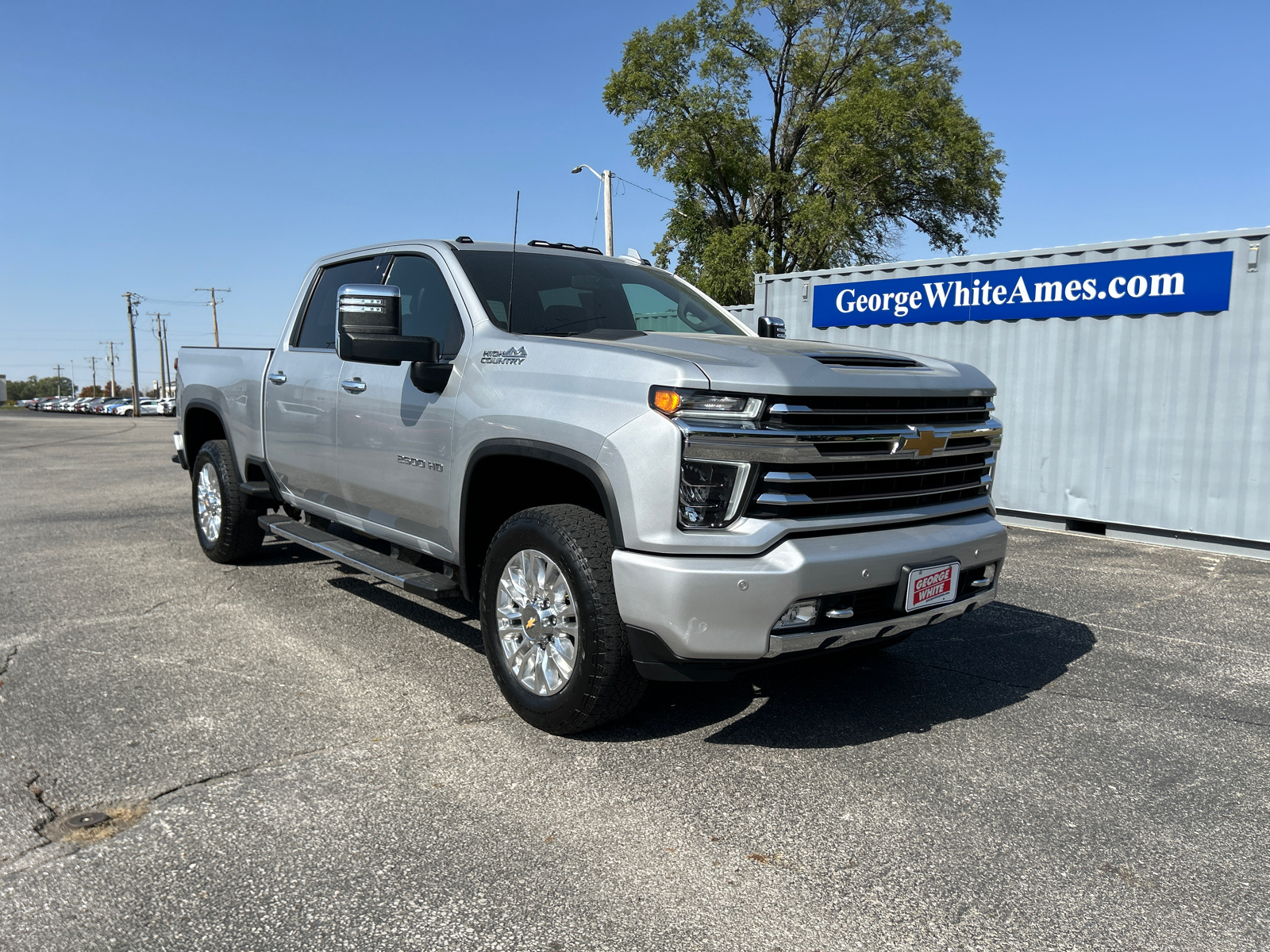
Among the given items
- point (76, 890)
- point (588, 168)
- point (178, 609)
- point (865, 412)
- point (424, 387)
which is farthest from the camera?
point (588, 168)

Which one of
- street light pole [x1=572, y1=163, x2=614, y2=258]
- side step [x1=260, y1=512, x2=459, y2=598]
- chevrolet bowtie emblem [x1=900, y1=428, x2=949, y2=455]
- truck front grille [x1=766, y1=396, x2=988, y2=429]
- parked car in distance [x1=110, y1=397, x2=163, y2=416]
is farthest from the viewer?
parked car in distance [x1=110, y1=397, x2=163, y2=416]

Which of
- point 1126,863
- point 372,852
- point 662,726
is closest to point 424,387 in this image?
point 662,726

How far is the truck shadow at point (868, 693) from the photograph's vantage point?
12.7ft

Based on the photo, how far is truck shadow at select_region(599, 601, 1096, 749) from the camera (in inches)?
152

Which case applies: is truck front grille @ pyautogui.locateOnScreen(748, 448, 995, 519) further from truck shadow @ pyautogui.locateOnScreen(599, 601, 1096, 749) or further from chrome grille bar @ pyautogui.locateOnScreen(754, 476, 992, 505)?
truck shadow @ pyautogui.locateOnScreen(599, 601, 1096, 749)

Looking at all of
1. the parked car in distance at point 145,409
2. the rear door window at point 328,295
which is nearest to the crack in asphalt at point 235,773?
the rear door window at point 328,295

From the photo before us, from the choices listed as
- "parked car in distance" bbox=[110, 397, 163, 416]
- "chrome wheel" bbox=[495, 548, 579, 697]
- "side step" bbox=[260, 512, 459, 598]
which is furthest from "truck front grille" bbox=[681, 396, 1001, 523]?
"parked car in distance" bbox=[110, 397, 163, 416]

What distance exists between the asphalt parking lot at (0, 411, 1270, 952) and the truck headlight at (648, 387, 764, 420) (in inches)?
51.5

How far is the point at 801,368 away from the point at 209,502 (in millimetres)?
5207

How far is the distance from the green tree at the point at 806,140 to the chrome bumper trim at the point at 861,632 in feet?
84.8

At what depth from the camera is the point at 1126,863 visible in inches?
112

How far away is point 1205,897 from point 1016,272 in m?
8.43

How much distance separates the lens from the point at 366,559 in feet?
15.7

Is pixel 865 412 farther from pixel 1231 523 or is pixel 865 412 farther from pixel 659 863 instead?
pixel 1231 523
